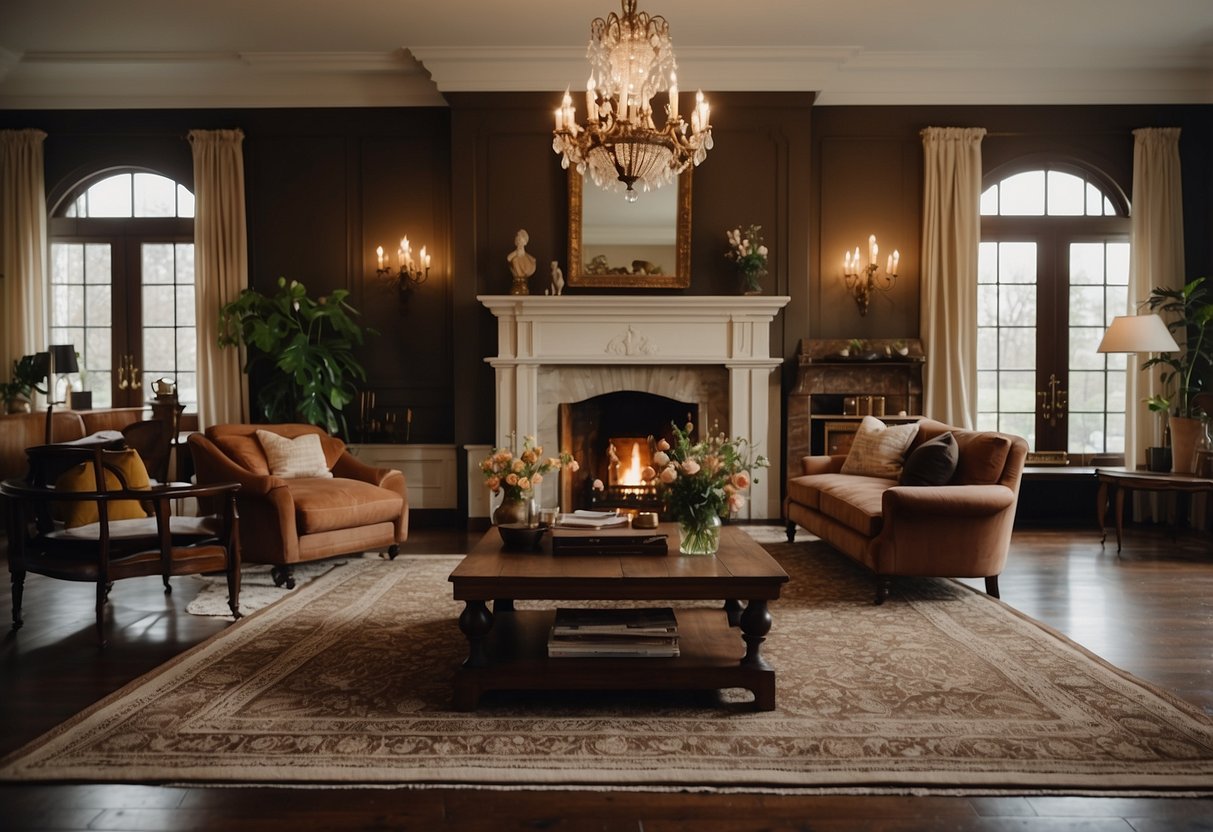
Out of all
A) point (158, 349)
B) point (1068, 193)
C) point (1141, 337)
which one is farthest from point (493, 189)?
point (1141, 337)

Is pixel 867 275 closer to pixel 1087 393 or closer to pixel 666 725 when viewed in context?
pixel 1087 393

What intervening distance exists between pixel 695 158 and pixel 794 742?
275cm

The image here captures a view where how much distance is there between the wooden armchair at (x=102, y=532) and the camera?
3.75 meters

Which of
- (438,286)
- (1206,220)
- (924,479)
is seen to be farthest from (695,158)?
(1206,220)

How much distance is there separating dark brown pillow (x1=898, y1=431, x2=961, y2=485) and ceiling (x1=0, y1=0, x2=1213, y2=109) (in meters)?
3.18

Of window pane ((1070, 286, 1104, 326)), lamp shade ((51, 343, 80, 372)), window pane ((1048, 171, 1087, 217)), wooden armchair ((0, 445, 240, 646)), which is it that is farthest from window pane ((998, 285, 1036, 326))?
lamp shade ((51, 343, 80, 372))

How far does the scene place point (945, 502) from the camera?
4.40m

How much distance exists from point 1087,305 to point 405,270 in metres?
5.79

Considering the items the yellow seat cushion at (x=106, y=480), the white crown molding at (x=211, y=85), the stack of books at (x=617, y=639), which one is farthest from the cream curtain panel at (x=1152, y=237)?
the yellow seat cushion at (x=106, y=480)

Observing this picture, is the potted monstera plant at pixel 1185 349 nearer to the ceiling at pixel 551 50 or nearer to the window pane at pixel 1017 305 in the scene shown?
the window pane at pixel 1017 305

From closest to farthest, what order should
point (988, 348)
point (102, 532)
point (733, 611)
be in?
point (102, 532) < point (733, 611) < point (988, 348)

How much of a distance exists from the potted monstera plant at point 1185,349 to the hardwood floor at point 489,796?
2.49 metres

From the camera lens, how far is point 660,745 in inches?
103

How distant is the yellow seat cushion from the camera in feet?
13.2
